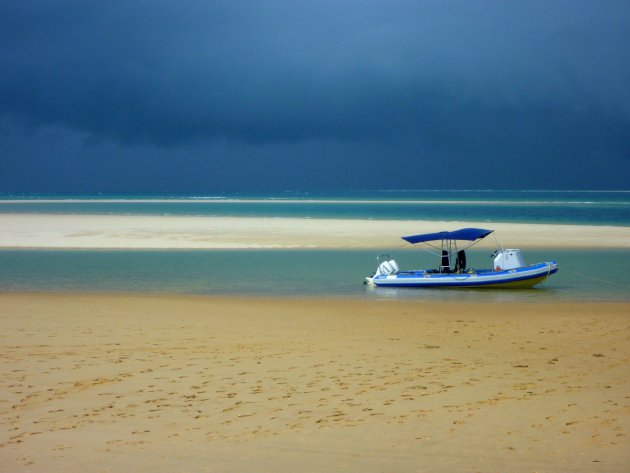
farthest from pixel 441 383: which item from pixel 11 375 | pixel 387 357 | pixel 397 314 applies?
pixel 397 314

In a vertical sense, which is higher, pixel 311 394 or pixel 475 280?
pixel 475 280

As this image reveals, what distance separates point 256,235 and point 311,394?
39.8 meters

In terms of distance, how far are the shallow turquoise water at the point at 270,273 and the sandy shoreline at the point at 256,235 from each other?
366 cm

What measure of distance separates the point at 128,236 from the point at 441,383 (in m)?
39.3

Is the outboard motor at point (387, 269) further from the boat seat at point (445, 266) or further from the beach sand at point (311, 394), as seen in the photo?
the beach sand at point (311, 394)

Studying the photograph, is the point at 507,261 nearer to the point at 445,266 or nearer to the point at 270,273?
the point at 445,266

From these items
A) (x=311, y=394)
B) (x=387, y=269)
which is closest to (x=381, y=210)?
(x=387, y=269)

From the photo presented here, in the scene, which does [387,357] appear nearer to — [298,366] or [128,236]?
[298,366]

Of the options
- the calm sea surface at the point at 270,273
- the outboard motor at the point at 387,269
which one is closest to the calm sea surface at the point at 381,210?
the calm sea surface at the point at 270,273

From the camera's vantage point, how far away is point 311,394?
1057 centimetres

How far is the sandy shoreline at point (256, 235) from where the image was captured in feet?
143

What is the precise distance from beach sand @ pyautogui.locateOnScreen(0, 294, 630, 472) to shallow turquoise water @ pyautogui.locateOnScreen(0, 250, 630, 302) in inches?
263

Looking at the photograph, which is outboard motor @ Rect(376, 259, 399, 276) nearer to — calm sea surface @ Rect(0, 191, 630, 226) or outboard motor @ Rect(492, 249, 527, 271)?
outboard motor @ Rect(492, 249, 527, 271)

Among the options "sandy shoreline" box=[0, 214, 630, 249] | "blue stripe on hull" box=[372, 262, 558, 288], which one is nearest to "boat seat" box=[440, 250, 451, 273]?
"blue stripe on hull" box=[372, 262, 558, 288]
